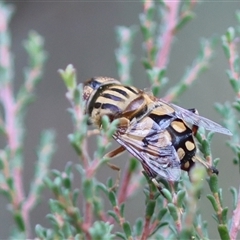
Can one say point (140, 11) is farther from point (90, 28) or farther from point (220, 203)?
point (220, 203)

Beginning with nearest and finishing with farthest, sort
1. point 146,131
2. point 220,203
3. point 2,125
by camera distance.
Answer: point 220,203, point 146,131, point 2,125

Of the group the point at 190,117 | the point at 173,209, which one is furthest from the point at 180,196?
the point at 190,117

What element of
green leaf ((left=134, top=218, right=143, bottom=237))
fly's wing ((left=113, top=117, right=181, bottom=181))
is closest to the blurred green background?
fly's wing ((left=113, top=117, right=181, bottom=181))

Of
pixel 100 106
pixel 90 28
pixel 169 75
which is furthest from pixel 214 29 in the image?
pixel 100 106

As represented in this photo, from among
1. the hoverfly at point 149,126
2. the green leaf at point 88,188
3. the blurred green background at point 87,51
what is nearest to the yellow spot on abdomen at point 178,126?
the hoverfly at point 149,126

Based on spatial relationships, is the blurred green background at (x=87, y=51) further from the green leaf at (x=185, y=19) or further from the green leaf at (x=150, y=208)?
the green leaf at (x=150, y=208)

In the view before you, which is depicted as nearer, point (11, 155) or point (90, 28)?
point (11, 155)

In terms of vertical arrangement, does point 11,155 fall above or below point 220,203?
above
